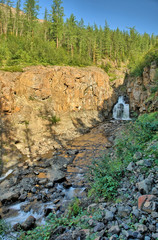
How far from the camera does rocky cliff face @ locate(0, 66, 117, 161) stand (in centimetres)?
1822

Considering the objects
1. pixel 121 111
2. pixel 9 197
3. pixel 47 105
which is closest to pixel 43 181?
pixel 9 197

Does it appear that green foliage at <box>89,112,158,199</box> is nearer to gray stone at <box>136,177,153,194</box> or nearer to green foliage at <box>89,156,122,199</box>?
green foliage at <box>89,156,122,199</box>

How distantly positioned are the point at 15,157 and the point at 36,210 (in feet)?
25.8

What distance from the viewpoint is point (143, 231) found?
288 cm

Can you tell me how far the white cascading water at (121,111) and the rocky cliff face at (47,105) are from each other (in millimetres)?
4120

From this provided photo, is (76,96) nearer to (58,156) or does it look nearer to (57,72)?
(57,72)

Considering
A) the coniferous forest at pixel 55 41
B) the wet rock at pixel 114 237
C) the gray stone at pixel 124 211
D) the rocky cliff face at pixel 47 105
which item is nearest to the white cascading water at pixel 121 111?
the rocky cliff face at pixel 47 105

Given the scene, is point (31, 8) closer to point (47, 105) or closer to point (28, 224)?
point (47, 105)

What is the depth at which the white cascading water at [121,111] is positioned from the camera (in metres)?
33.0

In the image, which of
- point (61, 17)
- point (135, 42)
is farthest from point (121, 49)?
point (61, 17)

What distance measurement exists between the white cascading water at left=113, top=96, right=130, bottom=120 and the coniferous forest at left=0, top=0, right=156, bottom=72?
1069 cm

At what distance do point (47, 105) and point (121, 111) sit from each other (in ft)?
62.6

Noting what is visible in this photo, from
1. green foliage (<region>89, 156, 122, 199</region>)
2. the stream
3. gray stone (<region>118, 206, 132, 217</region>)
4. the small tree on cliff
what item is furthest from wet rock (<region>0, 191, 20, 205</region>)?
the small tree on cliff

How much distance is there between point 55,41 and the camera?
139ft
